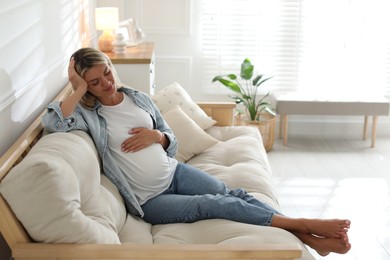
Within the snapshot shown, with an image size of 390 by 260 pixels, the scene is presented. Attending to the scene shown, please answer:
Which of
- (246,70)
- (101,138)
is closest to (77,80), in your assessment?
(101,138)

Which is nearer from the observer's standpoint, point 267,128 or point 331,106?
point 267,128

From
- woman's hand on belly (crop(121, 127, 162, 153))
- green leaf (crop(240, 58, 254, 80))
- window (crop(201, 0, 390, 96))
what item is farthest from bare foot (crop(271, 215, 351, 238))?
window (crop(201, 0, 390, 96))

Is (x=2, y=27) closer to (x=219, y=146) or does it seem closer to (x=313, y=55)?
(x=219, y=146)

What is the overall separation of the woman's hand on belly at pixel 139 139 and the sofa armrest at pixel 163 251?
69cm

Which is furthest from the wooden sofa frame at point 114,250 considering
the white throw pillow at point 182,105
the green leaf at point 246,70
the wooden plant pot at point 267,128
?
the green leaf at point 246,70

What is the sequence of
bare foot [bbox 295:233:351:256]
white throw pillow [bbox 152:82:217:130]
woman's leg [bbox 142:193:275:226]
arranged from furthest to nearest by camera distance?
white throw pillow [bbox 152:82:217:130] → woman's leg [bbox 142:193:275:226] → bare foot [bbox 295:233:351:256]

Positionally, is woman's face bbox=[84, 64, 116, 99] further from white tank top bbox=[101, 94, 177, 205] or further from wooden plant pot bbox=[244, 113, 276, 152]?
wooden plant pot bbox=[244, 113, 276, 152]

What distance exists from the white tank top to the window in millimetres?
2815

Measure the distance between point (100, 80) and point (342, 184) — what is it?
7.71ft

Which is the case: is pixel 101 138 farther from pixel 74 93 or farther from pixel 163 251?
pixel 163 251

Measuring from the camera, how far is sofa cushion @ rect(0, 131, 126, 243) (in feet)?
6.18

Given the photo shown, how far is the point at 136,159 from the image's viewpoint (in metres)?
2.59

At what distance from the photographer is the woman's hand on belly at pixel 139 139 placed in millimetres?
2584

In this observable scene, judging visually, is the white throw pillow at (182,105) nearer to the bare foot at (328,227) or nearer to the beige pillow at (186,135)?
the beige pillow at (186,135)
